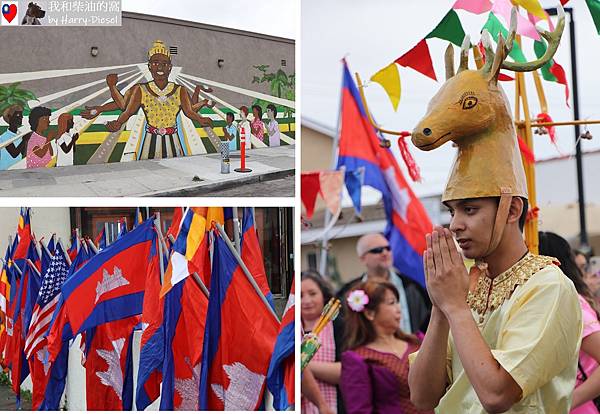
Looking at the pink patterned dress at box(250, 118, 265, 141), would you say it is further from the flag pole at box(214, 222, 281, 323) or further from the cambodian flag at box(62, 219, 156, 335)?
the cambodian flag at box(62, 219, 156, 335)

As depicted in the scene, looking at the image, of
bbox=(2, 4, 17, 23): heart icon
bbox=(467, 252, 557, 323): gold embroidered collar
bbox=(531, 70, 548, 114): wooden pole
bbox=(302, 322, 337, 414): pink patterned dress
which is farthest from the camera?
bbox=(302, 322, 337, 414): pink patterned dress

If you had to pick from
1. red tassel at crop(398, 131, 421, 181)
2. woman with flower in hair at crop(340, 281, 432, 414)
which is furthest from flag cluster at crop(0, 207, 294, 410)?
red tassel at crop(398, 131, 421, 181)

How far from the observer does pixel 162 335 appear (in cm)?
468

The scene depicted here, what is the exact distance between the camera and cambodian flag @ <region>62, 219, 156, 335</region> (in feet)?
15.8

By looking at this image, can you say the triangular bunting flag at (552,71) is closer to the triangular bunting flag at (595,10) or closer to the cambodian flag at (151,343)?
the triangular bunting flag at (595,10)

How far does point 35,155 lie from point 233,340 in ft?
4.25

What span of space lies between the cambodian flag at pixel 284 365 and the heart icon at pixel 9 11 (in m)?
1.64

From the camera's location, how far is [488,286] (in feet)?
7.80

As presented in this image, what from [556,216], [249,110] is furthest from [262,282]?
[556,216]

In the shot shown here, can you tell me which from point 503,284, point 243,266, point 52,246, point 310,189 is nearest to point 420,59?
point 503,284

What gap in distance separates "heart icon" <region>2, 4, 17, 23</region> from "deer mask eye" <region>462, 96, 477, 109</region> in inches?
90.9

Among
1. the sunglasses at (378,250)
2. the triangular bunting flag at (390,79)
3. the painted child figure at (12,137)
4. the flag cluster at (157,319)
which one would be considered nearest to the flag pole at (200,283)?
the flag cluster at (157,319)

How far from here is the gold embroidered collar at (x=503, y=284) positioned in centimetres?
228

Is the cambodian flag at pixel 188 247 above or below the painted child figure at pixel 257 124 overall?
below
